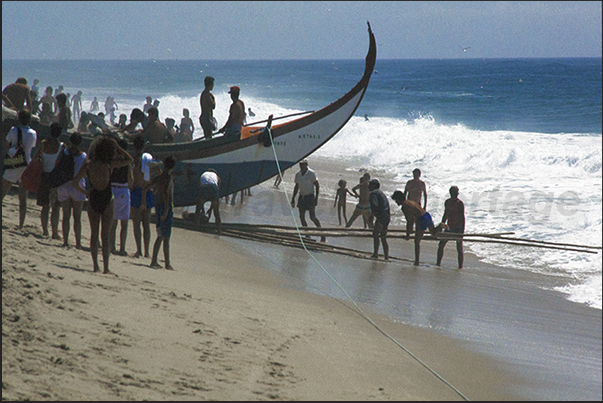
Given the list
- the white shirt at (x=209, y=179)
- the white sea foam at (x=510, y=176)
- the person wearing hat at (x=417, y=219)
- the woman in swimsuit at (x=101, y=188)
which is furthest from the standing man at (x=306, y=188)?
the woman in swimsuit at (x=101, y=188)

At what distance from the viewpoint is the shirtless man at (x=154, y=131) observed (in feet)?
32.9

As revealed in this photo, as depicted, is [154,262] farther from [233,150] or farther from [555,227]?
[555,227]

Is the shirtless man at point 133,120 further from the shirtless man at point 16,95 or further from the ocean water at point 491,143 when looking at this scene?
the ocean water at point 491,143

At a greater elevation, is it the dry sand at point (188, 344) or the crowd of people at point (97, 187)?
the crowd of people at point (97, 187)

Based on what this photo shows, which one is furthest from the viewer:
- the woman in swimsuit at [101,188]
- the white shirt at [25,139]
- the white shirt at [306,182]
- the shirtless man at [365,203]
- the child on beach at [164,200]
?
the shirtless man at [365,203]

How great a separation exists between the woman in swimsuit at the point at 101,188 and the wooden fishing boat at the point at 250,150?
14.2 ft

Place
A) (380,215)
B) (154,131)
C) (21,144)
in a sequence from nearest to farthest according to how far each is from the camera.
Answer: (21,144) < (380,215) < (154,131)

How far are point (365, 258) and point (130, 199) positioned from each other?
3735 mm

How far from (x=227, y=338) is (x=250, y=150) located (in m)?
6.20

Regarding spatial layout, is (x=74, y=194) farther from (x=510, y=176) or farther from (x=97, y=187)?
(x=510, y=176)

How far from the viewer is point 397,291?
7.46 m

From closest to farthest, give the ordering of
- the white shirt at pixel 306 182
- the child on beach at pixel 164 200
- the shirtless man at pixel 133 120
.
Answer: the child on beach at pixel 164 200
the shirtless man at pixel 133 120
the white shirt at pixel 306 182

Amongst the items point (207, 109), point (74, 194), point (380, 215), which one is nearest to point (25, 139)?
point (74, 194)

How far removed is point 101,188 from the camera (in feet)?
19.1
